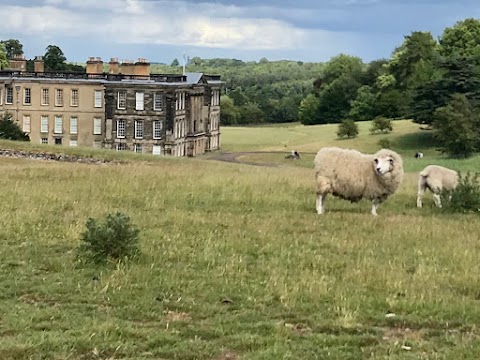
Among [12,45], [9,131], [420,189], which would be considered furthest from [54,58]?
[420,189]

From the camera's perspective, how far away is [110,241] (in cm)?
1188

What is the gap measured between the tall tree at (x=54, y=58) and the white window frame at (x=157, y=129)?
3967 centimetres

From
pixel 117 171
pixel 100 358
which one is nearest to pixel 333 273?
pixel 100 358

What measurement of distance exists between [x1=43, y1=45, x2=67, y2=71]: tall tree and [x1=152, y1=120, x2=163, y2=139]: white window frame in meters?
39.7

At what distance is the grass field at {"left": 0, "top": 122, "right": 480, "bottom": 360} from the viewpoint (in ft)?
25.7

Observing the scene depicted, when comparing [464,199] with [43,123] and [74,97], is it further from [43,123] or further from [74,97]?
[43,123]

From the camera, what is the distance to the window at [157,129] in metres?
80.9

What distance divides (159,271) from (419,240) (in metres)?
5.35

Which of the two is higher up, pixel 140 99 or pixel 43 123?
pixel 140 99

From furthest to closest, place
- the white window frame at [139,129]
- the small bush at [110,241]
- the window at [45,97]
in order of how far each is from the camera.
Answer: the window at [45,97] → the white window frame at [139,129] → the small bush at [110,241]

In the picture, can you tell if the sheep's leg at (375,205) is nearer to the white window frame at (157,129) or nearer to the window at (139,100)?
the white window frame at (157,129)

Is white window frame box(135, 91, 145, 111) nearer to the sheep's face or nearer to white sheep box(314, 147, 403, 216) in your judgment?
white sheep box(314, 147, 403, 216)

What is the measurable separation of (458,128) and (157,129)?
3052 cm

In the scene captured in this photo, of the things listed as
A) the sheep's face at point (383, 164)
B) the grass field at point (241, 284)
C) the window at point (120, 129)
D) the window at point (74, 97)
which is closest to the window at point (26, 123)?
the window at point (74, 97)
